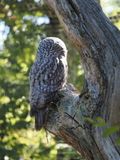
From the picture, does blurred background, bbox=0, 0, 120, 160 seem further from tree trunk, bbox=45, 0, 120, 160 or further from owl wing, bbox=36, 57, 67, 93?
tree trunk, bbox=45, 0, 120, 160

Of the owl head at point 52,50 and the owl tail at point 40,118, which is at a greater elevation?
the owl head at point 52,50

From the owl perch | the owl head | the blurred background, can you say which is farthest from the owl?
Result: the blurred background

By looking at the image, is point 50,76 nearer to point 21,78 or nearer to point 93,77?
point 93,77

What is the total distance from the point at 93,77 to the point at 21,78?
20.1 feet

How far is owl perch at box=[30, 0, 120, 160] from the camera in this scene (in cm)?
507

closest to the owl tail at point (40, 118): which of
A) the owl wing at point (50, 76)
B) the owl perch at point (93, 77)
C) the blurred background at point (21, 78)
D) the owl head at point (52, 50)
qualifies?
the owl wing at point (50, 76)

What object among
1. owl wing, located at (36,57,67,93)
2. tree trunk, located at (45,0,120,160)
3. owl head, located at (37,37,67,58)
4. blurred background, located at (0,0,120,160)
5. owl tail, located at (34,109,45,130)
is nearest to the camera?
tree trunk, located at (45,0,120,160)

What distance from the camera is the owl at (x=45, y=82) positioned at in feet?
19.0

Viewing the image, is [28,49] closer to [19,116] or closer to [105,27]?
[19,116]

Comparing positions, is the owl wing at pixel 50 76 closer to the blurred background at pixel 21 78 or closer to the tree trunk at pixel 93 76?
the tree trunk at pixel 93 76

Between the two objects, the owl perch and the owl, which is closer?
the owl perch

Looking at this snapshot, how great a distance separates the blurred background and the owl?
14.8ft

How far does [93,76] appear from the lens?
5199mm

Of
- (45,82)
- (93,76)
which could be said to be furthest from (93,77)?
(45,82)
